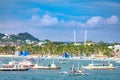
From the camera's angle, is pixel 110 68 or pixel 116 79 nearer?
pixel 116 79

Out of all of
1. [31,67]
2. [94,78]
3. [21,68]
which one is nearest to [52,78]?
[94,78]

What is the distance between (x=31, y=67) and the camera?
13288 cm

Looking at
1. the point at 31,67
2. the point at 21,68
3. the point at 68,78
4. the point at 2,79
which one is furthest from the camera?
the point at 31,67

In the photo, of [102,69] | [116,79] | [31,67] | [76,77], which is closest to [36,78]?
[76,77]

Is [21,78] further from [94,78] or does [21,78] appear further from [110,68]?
[110,68]

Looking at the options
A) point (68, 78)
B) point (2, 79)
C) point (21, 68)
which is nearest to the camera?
point (2, 79)

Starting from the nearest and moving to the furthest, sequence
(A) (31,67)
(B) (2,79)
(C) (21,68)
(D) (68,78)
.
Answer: (B) (2,79)
(D) (68,78)
(C) (21,68)
(A) (31,67)

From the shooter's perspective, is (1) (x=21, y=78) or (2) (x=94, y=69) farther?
(2) (x=94, y=69)

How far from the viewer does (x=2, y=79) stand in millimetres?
91500

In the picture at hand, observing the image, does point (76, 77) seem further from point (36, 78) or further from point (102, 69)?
point (102, 69)

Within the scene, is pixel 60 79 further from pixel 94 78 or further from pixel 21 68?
pixel 21 68

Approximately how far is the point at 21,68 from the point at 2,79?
1048 inches

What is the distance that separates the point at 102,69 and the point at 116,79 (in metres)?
37.9

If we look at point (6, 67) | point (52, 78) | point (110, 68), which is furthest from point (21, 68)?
point (110, 68)
